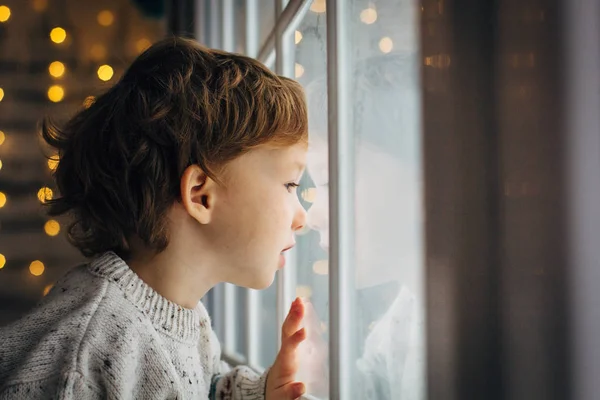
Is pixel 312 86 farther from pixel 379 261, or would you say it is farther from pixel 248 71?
pixel 379 261

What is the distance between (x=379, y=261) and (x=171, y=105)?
0.39 m

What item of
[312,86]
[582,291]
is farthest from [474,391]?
[312,86]

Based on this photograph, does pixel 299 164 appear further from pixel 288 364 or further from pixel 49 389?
pixel 49 389

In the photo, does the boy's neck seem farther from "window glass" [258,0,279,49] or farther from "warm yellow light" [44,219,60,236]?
"warm yellow light" [44,219,60,236]

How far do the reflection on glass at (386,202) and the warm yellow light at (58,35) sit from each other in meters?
1.69

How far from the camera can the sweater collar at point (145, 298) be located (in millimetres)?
902

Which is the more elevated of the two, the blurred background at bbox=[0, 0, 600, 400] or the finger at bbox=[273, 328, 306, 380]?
the blurred background at bbox=[0, 0, 600, 400]

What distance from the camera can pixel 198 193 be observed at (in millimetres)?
902

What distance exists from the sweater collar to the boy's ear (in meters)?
0.14

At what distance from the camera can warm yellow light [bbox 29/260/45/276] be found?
2285 millimetres

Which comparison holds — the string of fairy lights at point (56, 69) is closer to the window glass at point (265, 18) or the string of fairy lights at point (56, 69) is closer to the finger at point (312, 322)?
the window glass at point (265, 18)

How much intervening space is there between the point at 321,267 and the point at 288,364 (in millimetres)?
174

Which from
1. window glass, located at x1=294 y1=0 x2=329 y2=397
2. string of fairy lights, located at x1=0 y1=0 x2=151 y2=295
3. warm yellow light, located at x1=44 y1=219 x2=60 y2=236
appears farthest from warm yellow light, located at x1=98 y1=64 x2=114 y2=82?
window glass, located at x1=294 y1=0 x2=329 y2=397

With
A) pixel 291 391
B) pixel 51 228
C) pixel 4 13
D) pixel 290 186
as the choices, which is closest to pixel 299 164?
pixel 290 186
